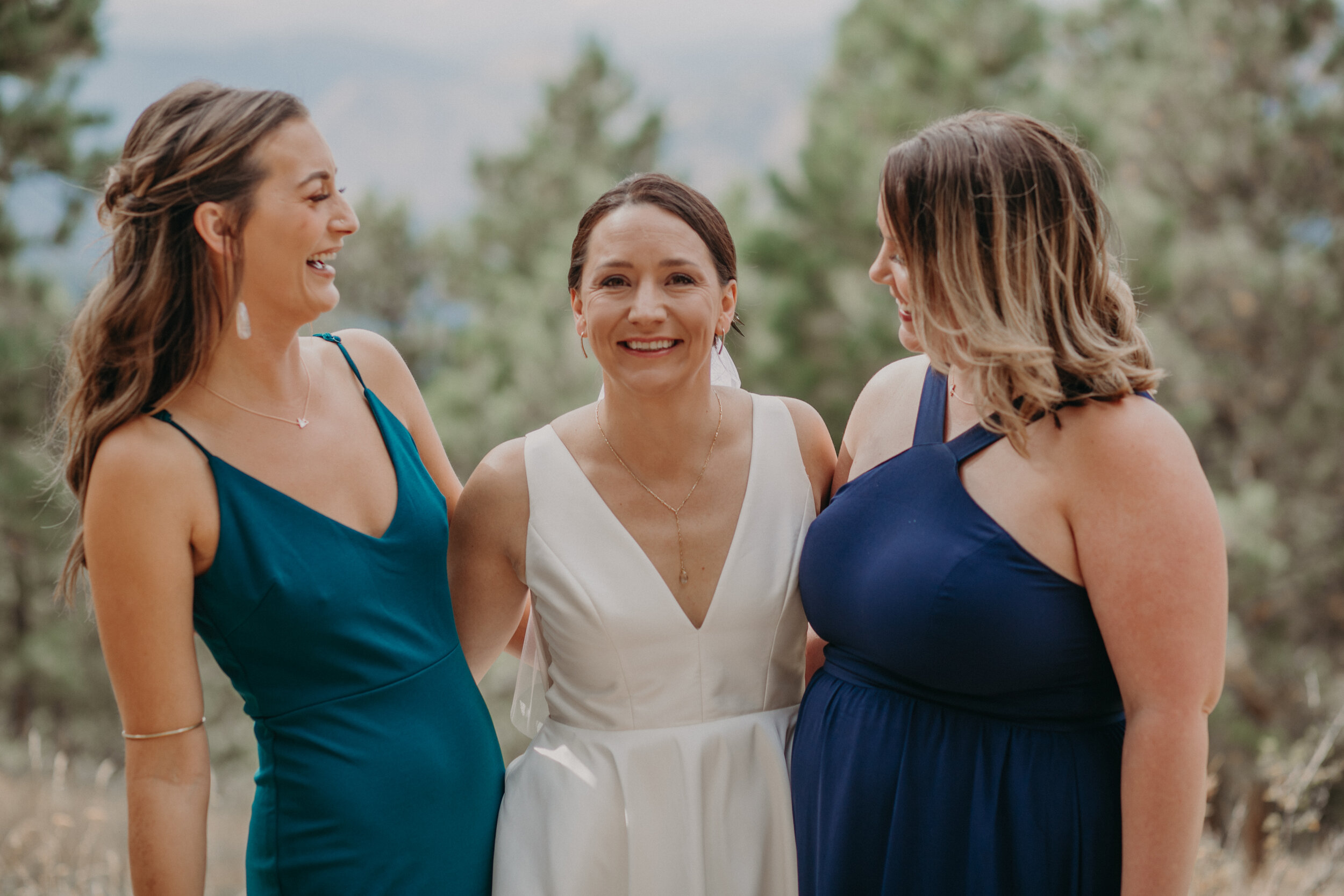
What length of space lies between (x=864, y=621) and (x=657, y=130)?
54.6ft

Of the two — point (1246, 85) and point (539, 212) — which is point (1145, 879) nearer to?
point (1246, 85)

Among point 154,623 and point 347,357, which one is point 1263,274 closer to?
point 347,357

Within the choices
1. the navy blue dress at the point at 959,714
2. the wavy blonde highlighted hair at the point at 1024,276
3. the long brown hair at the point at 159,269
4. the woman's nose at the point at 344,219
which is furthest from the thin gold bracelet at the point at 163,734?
the wavy blonde highlighted hair at the point at 1024,276

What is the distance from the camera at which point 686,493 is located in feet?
8.54

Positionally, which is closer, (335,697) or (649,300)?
(335,697)

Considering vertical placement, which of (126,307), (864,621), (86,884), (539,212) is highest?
(539,212)

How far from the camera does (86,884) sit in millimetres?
3949

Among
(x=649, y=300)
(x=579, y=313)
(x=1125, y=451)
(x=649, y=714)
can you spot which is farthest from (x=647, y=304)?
(x=1125, y=451)

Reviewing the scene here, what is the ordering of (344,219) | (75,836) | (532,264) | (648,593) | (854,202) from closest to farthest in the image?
(344,219), (648,593), (75,836), (854,202), (532,264)

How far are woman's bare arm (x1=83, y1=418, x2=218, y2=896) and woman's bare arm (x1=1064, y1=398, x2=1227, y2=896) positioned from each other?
159 centimetres

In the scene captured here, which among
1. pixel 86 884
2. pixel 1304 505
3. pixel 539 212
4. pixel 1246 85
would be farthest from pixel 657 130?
pixel 86 884

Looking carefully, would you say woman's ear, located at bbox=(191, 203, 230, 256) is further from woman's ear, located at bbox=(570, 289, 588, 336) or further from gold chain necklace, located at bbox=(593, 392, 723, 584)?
gold chain necklace, located at bbox=(593, 392, 723, 584)

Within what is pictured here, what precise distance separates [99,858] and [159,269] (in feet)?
12.4

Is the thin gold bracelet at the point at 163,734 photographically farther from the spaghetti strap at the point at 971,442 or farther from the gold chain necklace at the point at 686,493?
the spaghetti strap at the point at 971,442
